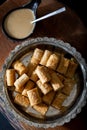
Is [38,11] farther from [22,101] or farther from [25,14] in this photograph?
[22,101]

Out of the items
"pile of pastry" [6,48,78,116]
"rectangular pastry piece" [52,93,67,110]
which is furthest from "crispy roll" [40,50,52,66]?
"rectangular pastry piece" [52,93,67,110]

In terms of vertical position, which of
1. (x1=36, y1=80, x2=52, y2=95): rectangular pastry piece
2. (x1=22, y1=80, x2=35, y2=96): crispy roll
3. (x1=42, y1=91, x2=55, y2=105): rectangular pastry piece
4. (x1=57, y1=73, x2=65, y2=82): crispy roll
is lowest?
(x1=42, y1=91, x2=55, y2=105): rectangular pastry piece

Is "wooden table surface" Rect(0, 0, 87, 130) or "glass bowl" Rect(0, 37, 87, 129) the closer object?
"glass bowl" Rect(0, 37, 87, 129)

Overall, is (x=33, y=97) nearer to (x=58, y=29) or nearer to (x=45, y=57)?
(x=45, y=57)

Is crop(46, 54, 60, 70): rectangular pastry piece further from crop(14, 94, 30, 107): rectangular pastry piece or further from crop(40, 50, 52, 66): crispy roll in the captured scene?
crop(14, 94, 30, 107): rectangular pastry piece

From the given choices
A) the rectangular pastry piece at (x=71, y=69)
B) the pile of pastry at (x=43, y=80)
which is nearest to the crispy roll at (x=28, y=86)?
the pile of pastry at (x=43, y=80)

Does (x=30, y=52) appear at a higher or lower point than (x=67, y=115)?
higher

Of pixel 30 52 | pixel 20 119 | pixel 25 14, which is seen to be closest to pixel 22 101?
pixel 20 119
